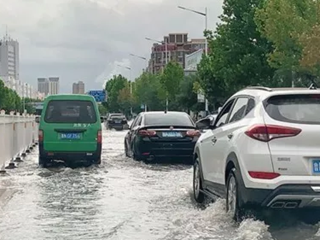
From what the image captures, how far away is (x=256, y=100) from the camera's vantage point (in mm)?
8508

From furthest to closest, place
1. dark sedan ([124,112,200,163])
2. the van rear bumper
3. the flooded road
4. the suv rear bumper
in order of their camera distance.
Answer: dark sedan ([124,112,200,163]) → the van rear bumper → the flooded road → the suv rear bumper

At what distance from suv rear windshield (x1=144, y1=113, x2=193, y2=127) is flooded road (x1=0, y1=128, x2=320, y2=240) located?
9.29 feet

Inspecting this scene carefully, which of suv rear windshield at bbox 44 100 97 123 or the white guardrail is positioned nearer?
the white guardrail

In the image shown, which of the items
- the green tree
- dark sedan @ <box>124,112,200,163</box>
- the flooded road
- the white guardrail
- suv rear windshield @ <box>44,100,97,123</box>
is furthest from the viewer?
the green tree

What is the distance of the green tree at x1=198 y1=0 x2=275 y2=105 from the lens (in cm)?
4156

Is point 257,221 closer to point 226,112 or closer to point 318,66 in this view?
point 226,112

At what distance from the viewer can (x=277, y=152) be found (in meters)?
7.80

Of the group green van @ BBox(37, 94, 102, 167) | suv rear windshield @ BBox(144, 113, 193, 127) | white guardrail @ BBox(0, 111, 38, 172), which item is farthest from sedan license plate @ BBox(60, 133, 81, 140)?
suv rear windshield @ BBox(144, 113, 193, 127)

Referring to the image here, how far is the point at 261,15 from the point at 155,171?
21789 millimetres

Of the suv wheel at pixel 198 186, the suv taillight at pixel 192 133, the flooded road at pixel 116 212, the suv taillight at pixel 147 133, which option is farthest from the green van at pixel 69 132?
the suv wheel at pixel 198 186

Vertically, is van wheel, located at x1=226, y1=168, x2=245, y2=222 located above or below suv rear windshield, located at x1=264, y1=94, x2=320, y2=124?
below

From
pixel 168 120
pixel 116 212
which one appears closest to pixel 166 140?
pixel 168 120

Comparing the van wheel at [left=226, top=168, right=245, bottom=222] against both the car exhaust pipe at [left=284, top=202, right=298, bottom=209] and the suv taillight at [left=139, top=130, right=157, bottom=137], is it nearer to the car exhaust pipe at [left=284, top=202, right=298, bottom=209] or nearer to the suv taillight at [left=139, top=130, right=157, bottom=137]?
the car exhaust pipe at [left=284, top=202, right=298, bottom=209]

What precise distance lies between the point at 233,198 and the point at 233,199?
15 millimetres
